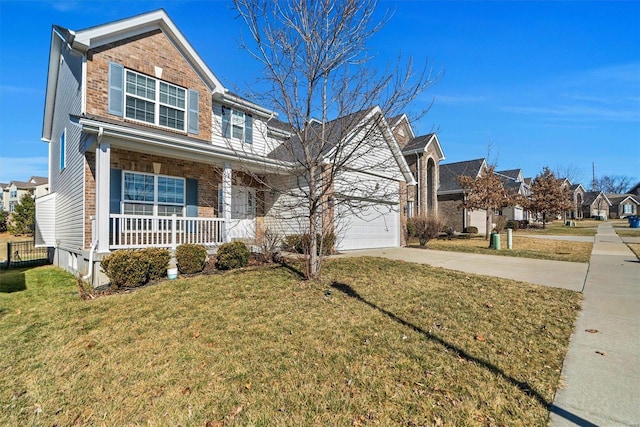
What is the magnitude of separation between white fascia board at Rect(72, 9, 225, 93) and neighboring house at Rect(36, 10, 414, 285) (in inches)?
1.3

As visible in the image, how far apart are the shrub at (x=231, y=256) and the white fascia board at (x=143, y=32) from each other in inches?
281

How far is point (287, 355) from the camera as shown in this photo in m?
3.73

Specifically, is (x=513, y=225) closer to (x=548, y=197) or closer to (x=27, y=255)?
(x=548, y=197)

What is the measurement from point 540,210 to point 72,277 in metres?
37.8

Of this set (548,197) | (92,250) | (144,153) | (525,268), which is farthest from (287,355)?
(548,197)

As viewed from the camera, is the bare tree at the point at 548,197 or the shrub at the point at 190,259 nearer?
the shrub at the point at 190,259

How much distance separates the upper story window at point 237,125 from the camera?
1353 cm

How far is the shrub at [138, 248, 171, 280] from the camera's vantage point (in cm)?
734

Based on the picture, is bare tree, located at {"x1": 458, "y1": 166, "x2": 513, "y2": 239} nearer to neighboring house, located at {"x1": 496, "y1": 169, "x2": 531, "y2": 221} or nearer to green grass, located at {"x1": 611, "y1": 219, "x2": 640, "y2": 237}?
green grass, located at {"x1": 611, "y1": 219, "x2": 640, "y2": 237}

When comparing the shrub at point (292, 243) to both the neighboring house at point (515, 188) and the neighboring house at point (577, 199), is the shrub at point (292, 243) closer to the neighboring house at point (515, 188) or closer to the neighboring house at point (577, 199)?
the neighboring house at point (515, 188)

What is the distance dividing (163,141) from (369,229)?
9.21 metres

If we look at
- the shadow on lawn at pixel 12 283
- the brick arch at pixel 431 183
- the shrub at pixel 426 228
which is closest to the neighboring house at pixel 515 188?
the brick arch at pixel 431 183

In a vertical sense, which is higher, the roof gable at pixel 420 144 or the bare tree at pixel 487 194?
the roof gable at pixel 420 144

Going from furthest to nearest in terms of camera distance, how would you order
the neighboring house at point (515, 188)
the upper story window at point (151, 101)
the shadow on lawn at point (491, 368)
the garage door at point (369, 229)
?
1. the neighboring house at point (515, 188)
2. the garage door at point (369, 229)
3. the upper story window at point (151, 101)
4. the shadow on lawn at point (491, 368)
